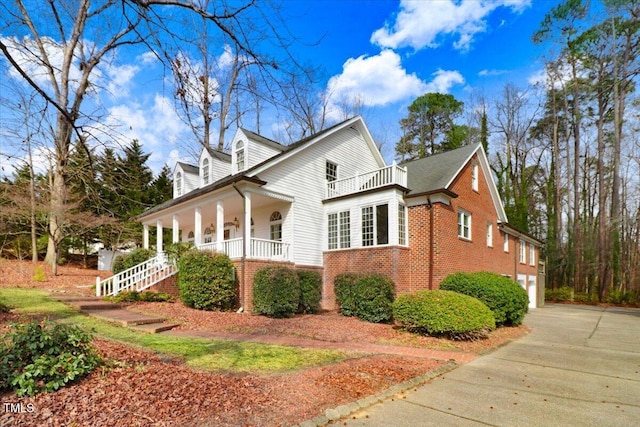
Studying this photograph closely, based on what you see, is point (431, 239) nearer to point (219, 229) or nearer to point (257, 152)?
point (219, 229)

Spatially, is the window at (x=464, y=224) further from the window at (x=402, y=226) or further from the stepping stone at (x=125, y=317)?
the stepping stone at (x=125, y=317)

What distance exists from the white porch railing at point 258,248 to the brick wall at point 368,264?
2129 mm

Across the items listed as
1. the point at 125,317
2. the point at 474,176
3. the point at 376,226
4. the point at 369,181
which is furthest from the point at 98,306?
the point at 474,176

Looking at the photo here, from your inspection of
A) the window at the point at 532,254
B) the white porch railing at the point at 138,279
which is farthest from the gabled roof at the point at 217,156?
the window at the point at 532,254

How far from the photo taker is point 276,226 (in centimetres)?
1575

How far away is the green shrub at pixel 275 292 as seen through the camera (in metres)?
11.4

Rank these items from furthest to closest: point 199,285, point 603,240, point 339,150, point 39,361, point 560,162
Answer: point 560,162
point 603,240
point 339,150
point 199,285
point 39,361

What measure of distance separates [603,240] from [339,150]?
2267 cm

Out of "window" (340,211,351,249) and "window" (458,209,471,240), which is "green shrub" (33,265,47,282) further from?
"window" (458,209,471,240)

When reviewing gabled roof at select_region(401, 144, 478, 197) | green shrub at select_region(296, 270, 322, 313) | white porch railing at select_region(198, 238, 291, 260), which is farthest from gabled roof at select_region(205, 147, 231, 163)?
gabled roof at select_region(401, 144, 478, 197)

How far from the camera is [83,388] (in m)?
4.01

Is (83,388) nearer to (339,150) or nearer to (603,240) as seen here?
(339,150)

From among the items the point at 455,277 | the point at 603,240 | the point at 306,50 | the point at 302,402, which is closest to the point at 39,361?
the point at 302,402

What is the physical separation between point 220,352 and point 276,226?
9330 mm
